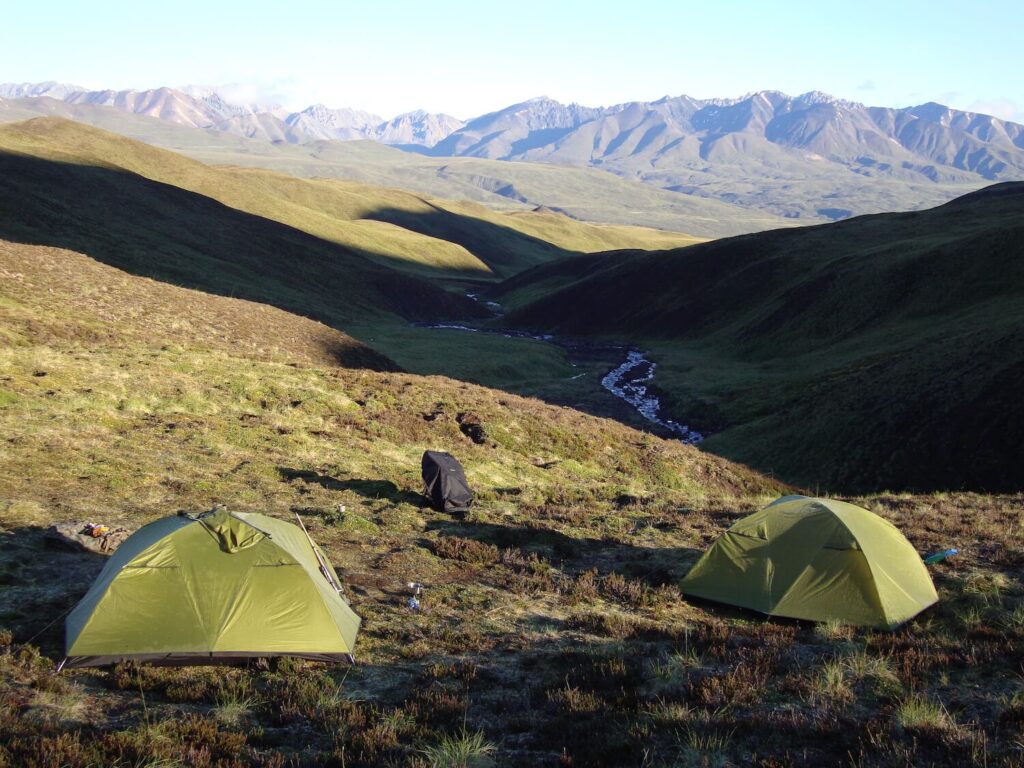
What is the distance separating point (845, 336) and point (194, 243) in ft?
233

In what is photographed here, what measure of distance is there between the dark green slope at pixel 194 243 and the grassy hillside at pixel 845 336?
2371 centimetres

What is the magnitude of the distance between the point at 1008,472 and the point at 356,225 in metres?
140

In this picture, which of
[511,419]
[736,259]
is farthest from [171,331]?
[736,259]

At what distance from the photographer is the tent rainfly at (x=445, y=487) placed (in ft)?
69.6

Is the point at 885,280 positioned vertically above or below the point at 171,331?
above

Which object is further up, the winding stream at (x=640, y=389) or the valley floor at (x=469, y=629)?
the valley floor at (x=469, y=629)

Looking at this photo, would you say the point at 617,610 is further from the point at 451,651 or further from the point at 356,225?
the point at 356,225

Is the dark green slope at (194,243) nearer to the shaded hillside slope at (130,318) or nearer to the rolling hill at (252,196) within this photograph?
the rolling hill at (252,196)

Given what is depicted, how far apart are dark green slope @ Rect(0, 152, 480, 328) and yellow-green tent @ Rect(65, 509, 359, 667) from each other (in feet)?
201

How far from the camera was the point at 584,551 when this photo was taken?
19.2 metres

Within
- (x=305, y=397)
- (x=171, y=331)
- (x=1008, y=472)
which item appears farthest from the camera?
(x=171, y=331)

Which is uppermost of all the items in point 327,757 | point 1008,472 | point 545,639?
point 327,757

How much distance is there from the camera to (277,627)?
11844mm

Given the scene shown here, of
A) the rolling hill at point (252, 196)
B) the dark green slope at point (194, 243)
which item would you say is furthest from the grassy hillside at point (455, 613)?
the rolling hill at point (252, 196)
